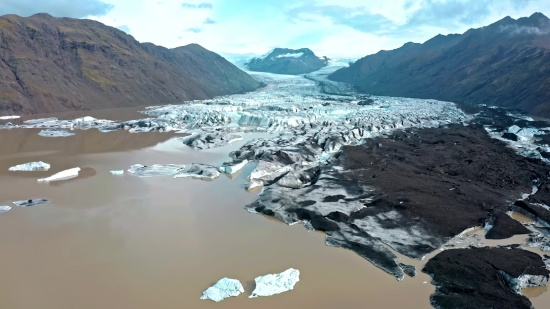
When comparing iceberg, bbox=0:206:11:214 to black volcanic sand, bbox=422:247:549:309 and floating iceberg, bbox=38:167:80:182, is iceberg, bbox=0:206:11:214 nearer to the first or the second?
floating iceberg, bbox=38:167:80:182

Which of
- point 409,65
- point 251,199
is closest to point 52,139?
point 251,199

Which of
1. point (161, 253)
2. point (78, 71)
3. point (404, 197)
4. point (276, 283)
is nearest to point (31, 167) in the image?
point (161, 253)

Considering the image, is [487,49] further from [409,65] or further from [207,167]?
[207,167]

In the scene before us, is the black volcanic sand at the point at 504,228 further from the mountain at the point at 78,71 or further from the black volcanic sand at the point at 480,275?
the mountain at the point at 78,71

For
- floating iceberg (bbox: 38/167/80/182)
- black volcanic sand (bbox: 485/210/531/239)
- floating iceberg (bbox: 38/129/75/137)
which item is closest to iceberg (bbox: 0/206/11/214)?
floating iceberg (bbox: 38/167/80/182)

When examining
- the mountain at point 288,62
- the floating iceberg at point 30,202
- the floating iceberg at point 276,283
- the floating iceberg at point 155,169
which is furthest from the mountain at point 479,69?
the floating iceberg at point 30,202

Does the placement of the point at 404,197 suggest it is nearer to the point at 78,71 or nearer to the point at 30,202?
the point at 30,202
